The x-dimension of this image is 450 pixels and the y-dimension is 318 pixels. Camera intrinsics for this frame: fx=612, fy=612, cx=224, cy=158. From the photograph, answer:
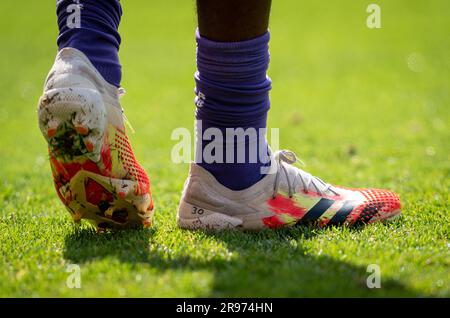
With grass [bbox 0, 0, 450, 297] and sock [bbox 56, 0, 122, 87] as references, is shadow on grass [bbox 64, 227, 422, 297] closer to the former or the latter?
grass [bbox 0, 0, 450, 297]

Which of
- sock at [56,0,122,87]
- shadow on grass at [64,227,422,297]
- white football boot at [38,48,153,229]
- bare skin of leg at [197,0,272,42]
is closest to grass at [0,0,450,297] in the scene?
shadow on grass at [64,227,422,297]

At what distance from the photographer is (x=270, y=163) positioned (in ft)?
8.64

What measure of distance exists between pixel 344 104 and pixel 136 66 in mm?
4188

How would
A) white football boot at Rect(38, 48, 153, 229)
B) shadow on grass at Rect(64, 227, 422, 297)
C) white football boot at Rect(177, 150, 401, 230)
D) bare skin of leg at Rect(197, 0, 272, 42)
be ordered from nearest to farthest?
1. shadow on grass at Rect(64, 227, 422, 297)
2. white football boot at Rect(38, 48, 153, 229)
3. bare skin of leg at Rect(197, 0, 272, 42)
4. white football boot at Rect(177, 150, 401, 230)

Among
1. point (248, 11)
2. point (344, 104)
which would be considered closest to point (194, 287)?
point (248, 11)

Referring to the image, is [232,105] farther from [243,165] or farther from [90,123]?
[90,123]

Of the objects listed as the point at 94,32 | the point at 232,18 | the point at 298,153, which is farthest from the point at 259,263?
the point at 298,153

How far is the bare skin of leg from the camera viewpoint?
2291 mm

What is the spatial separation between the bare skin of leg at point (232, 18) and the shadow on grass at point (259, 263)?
Answer: 797 mm

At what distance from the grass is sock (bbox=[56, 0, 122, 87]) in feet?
2.28

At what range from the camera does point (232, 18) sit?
7.57 feet

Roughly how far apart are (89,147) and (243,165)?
66 cm
